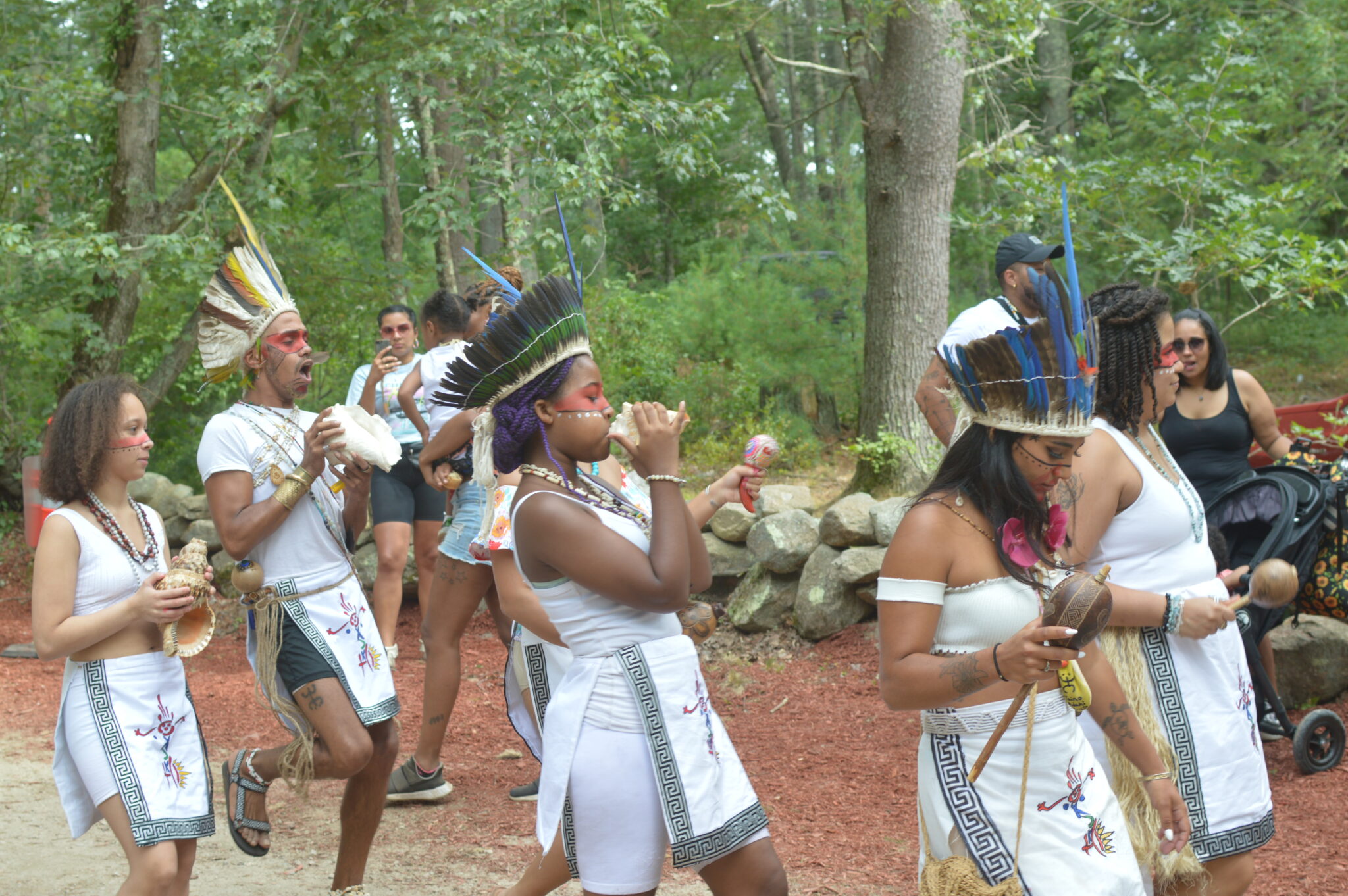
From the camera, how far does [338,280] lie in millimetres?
10680

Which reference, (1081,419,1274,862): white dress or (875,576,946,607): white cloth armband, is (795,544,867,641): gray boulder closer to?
(1081,419,1274,862): white dress

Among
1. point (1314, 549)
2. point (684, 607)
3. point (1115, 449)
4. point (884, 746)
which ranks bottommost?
point (884, 746)

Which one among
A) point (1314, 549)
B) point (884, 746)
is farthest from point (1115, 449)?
point (884, 746)

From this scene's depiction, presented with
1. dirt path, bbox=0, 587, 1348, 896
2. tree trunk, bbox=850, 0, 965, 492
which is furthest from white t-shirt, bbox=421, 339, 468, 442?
tree trunk, bbox=850, 0, 965, 492

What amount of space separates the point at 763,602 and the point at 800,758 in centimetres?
191

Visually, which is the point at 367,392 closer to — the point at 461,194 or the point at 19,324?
the point at 461,194

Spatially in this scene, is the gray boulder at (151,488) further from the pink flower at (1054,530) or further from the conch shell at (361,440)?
the pink flower at (1054,530)

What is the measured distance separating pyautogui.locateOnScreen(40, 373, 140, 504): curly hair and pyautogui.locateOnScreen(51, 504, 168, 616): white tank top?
0.25ft

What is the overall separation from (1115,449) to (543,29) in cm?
651

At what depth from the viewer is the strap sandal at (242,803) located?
3904 millimetres

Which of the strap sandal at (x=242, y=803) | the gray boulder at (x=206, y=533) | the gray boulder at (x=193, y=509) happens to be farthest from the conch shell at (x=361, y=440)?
the gray boulder at (x=193, y=509)

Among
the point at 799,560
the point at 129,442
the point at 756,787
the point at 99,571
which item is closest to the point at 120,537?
the point at 99,571

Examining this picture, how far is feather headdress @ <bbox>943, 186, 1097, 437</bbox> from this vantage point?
2477 millimetres

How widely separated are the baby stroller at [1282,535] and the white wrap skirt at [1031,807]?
9.10ft
